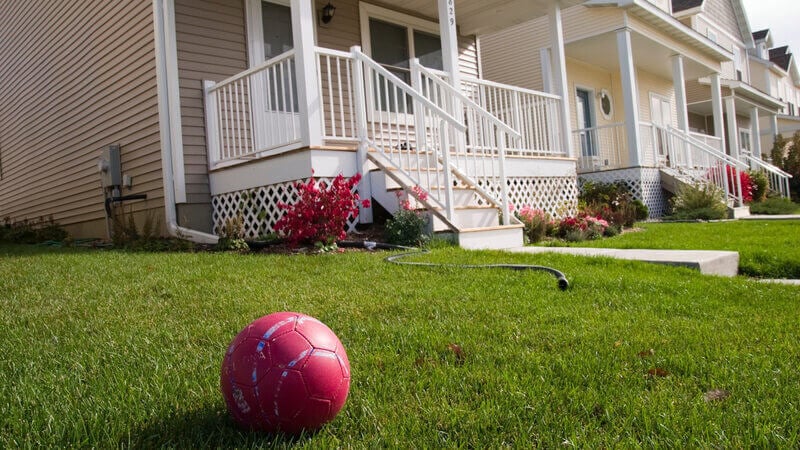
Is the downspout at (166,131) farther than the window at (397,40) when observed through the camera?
No

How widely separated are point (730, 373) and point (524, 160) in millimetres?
7094

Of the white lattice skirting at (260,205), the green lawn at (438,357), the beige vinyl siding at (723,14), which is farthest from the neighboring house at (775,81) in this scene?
the green lawn at (438,357)

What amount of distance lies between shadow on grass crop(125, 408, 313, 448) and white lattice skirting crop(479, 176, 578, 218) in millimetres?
7121

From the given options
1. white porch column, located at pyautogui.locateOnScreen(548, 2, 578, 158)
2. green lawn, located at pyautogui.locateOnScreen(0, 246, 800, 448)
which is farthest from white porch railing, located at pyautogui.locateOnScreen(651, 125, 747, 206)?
green lawn, located at pyautogui.locateOnScreen(0, 246, 800, 448)

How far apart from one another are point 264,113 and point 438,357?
567cm

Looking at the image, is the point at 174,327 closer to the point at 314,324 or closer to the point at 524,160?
the point at 314,324

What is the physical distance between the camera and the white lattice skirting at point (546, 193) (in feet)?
29.3

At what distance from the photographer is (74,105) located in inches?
410

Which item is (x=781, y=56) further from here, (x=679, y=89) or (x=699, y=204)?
(x=699, y=204)

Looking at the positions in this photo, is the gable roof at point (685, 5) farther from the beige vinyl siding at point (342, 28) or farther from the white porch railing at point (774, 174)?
the beige vinyl siding at point (342, 28)

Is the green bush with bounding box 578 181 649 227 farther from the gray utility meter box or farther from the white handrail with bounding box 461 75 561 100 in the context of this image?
the gray utility meter box

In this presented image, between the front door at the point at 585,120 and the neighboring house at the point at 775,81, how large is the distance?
45.5ft

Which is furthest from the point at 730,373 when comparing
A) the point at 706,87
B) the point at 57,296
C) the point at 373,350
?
the point at 706,87

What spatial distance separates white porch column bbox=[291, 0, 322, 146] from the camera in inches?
257
